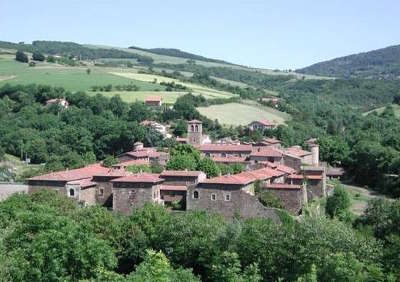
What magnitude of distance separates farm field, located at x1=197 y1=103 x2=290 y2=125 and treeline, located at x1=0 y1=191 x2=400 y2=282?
2608 inches

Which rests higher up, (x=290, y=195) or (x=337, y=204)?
(x=290, y=195)

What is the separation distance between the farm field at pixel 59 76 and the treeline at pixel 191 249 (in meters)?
81.2

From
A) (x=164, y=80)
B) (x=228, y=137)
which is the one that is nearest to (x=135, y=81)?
(x=164, y=80)

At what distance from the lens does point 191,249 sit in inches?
1375

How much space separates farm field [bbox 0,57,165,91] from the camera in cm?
11889

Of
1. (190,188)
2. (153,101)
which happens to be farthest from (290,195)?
(153,101)

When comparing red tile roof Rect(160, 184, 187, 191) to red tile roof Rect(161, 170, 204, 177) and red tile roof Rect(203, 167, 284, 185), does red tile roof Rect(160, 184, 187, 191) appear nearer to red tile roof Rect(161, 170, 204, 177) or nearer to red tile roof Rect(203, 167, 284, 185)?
red tile roof Rect(161, 170, 204, 177)

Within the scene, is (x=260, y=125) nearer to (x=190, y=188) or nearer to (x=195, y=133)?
(x=195, y=133)

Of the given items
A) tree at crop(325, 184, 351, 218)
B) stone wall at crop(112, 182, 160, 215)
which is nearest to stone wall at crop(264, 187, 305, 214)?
tree at crop(325, 184, 351, 218)

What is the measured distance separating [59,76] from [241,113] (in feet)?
123

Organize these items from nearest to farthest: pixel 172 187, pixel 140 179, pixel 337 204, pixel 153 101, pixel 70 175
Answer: pixel 140 179 → pixel 172 187 → pixel 70 175 → pixel 337 204 → pixel 153 101

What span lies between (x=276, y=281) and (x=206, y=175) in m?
24.0

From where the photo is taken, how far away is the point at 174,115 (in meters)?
101

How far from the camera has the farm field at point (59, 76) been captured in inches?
4681
